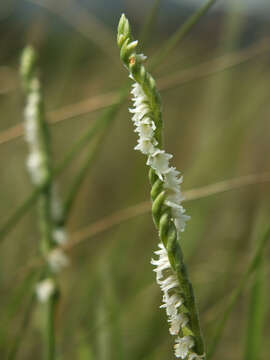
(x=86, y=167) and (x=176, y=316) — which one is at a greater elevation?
(x=86, y=167)

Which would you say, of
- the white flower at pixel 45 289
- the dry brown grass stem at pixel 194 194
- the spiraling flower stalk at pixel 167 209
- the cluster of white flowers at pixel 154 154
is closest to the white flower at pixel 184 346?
the spiraling flower stalk at pixel 167 209

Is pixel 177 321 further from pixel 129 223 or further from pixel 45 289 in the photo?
pixel 129 223

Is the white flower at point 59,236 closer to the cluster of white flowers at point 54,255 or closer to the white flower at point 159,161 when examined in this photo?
the cluster of white flowers at point 54,255

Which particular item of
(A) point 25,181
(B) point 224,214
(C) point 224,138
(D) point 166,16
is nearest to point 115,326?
(C) point 224,138

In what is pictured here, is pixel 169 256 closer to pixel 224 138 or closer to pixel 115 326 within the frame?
pixel 115 326

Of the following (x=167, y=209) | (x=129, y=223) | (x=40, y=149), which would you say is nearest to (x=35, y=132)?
(x=40, y=149)

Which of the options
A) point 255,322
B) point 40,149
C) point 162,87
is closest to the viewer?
point 255,322
